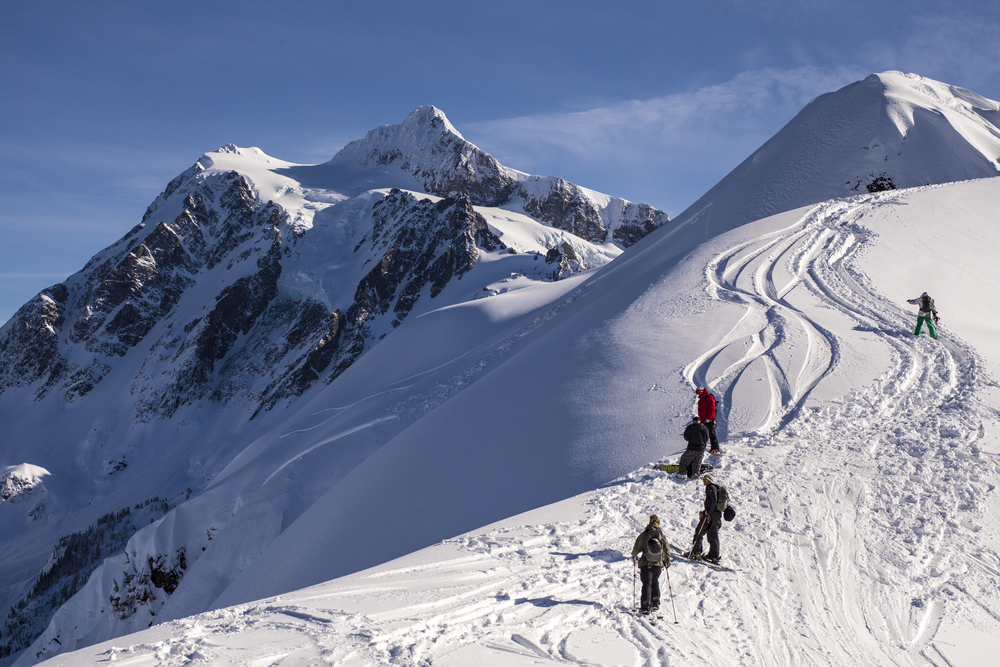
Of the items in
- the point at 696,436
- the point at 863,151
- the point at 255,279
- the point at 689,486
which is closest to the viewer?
the point at 696,436

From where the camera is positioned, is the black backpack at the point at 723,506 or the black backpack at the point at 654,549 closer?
the black backpack at the point at 654,549

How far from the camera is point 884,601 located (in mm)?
7473

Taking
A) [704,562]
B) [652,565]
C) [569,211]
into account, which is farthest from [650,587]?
[569,211]

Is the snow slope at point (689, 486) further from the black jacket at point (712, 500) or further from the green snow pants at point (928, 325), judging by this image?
the black jacket at point (712, 500)

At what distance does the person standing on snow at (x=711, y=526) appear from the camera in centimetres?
808

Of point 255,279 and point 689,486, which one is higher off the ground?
point 255,279

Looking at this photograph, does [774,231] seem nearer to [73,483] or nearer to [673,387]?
[673,387]

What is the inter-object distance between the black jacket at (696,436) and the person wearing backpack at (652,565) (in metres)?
3.43

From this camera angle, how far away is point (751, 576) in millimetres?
7973

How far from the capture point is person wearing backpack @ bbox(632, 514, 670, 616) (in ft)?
23.4

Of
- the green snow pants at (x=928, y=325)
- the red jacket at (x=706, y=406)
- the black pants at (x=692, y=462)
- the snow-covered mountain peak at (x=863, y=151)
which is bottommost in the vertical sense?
the black pants at (x=692, y=462)

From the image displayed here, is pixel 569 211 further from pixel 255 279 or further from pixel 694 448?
pixel 694 448

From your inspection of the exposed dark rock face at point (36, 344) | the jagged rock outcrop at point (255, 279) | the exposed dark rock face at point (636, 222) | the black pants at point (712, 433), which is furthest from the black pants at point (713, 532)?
the exposed dark rock face at point (636, 222)

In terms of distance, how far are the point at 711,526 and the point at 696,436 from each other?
242 centimetres
